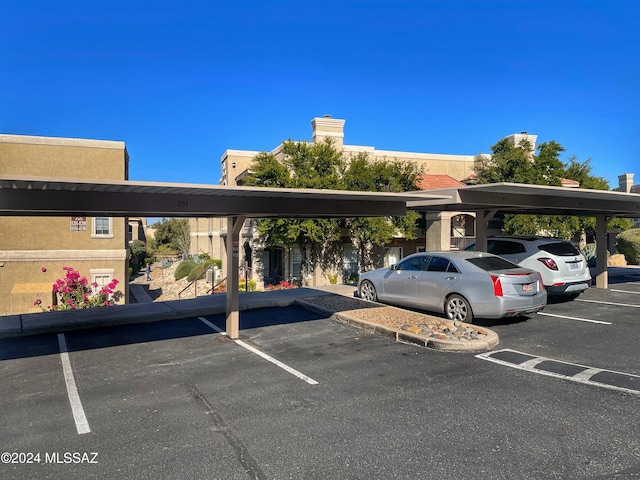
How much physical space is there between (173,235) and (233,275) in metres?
59.3

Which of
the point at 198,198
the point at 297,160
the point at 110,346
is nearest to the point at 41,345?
the point at 110,346

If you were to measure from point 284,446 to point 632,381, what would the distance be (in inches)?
184

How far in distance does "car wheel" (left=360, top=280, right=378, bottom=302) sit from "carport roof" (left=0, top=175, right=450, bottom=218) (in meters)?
3.15

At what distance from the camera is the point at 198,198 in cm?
783

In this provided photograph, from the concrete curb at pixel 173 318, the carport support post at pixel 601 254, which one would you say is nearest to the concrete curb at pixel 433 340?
the concrete curb at pixel 173 318

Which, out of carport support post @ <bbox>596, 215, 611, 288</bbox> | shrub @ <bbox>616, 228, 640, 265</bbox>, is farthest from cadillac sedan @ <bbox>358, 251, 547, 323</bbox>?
shrub @ <bbox>616, 228, 640, 265</bbox>

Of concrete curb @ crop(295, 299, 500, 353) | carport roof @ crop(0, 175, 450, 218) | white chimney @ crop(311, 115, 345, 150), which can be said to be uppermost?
white chimney @ crop(311, 115, 345, 150)

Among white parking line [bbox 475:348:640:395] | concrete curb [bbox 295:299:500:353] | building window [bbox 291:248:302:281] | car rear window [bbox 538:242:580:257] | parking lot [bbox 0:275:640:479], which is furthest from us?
building window [bbox 291:248:302:281]

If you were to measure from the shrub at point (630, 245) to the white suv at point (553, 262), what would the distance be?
21.8m

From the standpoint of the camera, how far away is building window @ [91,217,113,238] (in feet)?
69.3

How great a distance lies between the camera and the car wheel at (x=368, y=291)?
1217cm

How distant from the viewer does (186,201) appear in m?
7.75

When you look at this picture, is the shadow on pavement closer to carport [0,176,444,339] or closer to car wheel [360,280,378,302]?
carport [0,176,444,339]

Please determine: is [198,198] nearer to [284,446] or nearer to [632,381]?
[284,446]
